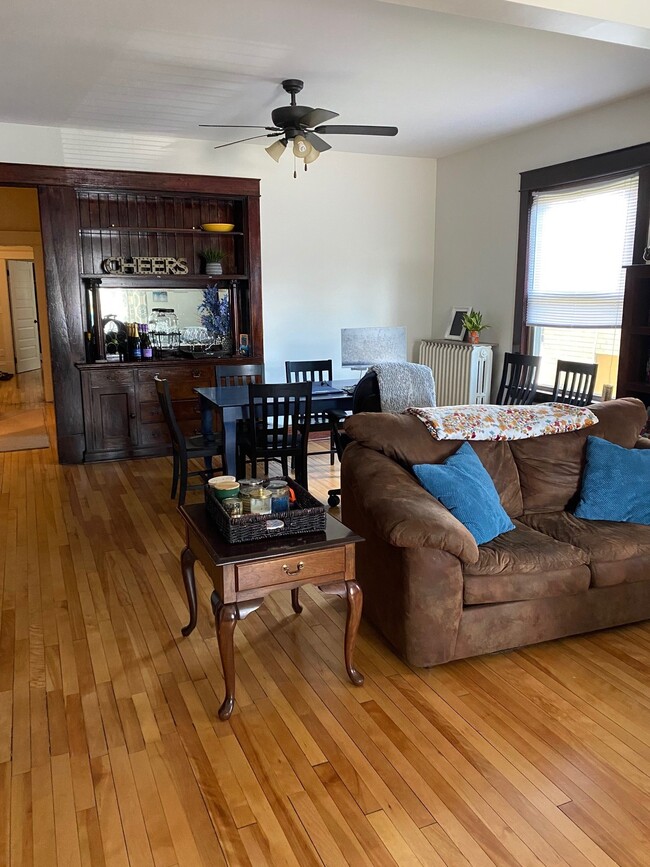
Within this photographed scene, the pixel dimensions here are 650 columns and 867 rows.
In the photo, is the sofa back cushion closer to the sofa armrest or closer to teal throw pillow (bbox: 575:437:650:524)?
the sofa armrest

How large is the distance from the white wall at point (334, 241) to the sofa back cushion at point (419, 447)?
12.1 feet

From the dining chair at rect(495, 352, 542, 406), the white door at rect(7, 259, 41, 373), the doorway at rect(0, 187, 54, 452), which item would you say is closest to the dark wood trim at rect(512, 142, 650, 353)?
the dining chair at rect(495, 352, 542, 406)

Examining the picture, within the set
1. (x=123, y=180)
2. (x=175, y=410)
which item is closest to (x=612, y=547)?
(x=175, y=410)

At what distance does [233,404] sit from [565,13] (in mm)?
2836

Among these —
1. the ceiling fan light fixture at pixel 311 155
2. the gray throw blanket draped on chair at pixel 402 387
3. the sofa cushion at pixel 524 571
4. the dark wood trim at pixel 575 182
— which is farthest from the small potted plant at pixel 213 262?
the sofa cushion at pixel 524 571

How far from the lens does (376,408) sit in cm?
443

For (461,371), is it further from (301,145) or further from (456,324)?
(301,145)

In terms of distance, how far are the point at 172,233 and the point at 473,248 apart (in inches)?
116

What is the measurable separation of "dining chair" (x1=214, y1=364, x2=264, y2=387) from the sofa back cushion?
2.34m

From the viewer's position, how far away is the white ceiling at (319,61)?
10.7 feet

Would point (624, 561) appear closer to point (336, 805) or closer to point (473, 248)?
point (336, 805)

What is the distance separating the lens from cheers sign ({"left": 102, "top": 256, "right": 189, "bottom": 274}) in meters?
6.13

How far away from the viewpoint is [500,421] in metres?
3.41

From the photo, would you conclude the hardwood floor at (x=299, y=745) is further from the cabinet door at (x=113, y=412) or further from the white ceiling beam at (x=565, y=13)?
the cabinet door at (x=113, y=412)
